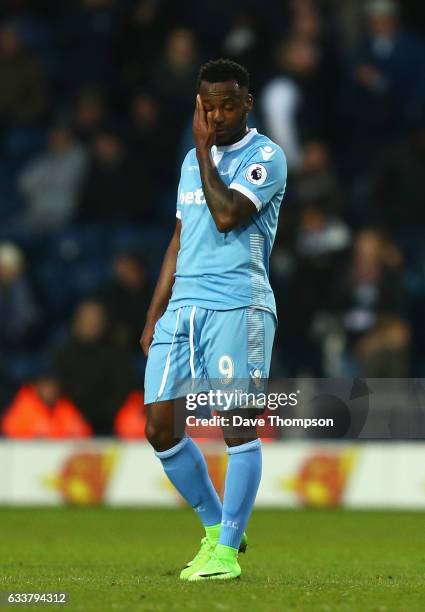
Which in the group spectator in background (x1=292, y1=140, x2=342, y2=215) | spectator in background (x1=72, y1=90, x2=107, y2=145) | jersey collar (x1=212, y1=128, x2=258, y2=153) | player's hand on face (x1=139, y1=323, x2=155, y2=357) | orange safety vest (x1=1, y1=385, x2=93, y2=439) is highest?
spectator in background (x1=72, y1=90, x2=107, y2=145)

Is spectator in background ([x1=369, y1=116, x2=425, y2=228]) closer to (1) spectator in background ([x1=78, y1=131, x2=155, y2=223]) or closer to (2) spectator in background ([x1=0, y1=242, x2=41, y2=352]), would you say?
(1) spectator in background ([x1=78, y1=131, x2=155, y2=223])

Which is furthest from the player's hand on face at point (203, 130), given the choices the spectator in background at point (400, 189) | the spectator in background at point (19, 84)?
the spectator in background at point (19, 84)

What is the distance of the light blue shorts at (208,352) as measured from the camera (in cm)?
593

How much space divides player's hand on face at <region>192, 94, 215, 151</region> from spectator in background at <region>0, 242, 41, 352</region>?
7664mm

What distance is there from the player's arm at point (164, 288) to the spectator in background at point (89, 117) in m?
8.65

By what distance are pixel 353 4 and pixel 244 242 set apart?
990 cm

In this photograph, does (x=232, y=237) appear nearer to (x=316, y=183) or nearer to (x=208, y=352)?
(x=208, y=352)

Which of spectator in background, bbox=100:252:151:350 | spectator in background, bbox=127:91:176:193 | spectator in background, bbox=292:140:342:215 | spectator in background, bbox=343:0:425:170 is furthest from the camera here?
spectator in background, bbox=127:91:176:193

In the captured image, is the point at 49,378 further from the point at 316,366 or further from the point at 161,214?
the point at 161,214

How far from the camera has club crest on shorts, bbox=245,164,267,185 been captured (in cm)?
598

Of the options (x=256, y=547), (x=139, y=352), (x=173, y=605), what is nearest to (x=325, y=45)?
(x=139, y=352)

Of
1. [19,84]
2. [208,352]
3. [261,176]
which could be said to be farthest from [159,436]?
[19,84]

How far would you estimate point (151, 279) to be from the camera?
1323cm

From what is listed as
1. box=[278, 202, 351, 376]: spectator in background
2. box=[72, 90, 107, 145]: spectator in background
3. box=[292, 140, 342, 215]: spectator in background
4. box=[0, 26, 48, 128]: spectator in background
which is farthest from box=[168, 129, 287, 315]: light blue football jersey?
box=[0, 26, 48, 128]: spectator in background
